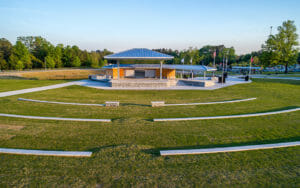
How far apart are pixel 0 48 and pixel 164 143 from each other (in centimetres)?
8093

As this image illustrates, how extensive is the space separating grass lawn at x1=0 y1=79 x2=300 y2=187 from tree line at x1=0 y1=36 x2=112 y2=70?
58.5 meters

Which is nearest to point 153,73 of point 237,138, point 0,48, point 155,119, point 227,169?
point 155,119

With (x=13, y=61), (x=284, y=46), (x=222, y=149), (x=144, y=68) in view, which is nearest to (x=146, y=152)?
(x=222, y=149)

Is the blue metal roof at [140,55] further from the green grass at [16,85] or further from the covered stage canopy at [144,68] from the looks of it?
the green grass at [16,85]

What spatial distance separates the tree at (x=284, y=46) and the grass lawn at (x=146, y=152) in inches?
1487

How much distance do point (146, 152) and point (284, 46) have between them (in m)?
48.7

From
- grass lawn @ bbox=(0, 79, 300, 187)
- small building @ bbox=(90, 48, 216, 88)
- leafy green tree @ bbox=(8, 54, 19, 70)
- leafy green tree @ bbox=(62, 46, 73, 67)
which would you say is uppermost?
leafy green tree @ bbox=(62, 46, 73, 67)

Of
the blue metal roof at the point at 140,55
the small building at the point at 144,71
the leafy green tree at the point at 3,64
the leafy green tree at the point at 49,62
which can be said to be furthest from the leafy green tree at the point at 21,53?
the blue metal roof at the point at 140,55

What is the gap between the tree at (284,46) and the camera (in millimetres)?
40250

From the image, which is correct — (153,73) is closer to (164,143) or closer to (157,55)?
(157,55)

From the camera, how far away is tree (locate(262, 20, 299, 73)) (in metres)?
40.2

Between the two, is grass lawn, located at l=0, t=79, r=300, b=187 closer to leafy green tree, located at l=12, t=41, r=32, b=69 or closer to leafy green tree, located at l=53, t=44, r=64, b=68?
leafy green tree, located at l=12, t=41, r=32, b=69

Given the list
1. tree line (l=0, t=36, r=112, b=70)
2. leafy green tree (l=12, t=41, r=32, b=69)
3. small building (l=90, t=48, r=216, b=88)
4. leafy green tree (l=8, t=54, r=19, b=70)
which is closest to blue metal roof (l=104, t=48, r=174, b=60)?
small building (l=90, t=48, r=216, b=88)

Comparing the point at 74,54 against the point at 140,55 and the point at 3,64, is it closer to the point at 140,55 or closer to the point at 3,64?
the point at 3,64
